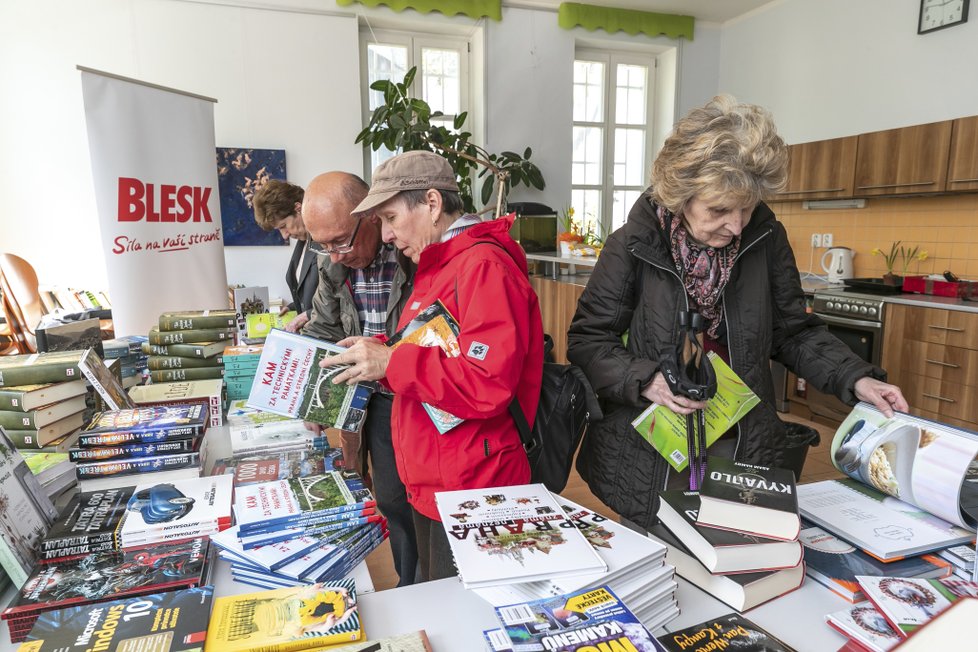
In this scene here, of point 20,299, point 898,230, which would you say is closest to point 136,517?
point 20,299

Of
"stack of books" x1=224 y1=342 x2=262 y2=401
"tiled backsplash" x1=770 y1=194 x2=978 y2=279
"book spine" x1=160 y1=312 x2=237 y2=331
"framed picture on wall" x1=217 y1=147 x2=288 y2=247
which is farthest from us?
"framed picture on wall" x1=217 y1=147 x2=288 y2=247

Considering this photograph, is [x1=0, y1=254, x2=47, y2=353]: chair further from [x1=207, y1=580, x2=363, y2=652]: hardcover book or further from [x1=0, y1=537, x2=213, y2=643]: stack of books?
[x1=207, y1=580, x2=363, y2=652]: hardcover book

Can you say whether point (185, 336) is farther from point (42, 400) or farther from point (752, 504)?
point (752, 504)

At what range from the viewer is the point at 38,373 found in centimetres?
152

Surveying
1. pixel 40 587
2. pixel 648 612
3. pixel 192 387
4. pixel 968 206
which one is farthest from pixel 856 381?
pixel 968 206

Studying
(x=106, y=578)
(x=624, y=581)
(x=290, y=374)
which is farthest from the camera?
(x=290, y=374)

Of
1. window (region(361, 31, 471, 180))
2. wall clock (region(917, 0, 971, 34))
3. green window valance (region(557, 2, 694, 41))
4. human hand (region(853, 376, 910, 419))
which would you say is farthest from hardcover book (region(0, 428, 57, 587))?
green window valance (region(557, 2, 694, 41))

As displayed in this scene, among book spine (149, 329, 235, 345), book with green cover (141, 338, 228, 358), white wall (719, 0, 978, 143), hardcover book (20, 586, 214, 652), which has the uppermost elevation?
white wall (719, 0, 978, 143)

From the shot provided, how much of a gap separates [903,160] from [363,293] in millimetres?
4013

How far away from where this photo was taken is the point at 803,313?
4.87 ft

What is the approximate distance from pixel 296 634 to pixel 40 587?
1.51 ft

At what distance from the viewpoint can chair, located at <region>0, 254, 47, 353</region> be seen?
443 cm

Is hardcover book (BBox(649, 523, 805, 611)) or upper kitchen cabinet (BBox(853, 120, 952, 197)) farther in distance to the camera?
upper kitchen cabinet (BBox(853, 120, 952, 197))

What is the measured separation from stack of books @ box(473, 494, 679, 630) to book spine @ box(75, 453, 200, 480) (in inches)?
36.0
